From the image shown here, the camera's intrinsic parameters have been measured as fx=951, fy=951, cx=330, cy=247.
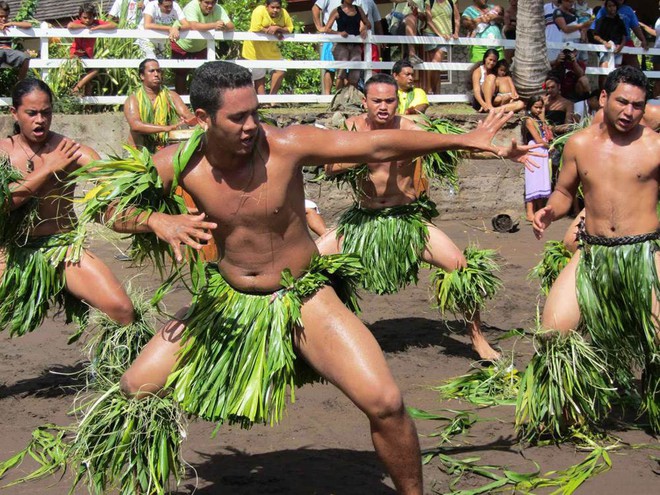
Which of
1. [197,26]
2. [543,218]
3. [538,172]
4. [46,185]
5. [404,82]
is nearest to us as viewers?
[543,218]

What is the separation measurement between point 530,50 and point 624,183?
22.8 ft

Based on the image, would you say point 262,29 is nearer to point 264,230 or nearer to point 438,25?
point 438,25

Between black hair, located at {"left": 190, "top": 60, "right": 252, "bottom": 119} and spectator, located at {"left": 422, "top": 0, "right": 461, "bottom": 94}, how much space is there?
8.19 metres

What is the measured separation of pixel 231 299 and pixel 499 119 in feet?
4.26

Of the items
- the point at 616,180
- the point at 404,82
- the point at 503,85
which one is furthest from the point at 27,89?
the point at 503,85

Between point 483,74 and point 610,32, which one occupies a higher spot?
point 610,32

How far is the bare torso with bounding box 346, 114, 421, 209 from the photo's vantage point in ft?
20.5

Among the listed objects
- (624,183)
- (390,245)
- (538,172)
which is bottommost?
(538,172)

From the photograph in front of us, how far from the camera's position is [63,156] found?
16.6ft

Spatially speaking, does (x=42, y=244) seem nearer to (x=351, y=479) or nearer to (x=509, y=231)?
(x=351, y=479)

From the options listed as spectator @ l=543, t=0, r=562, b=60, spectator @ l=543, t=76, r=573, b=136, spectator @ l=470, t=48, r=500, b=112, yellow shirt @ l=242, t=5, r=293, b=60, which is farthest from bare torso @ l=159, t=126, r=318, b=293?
spectator @ l=543, t=0, r=562, b=60

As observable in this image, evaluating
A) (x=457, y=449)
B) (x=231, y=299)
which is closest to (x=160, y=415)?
(x=231, y=299)

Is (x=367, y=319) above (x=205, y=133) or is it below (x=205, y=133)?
below

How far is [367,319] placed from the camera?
290 inches
